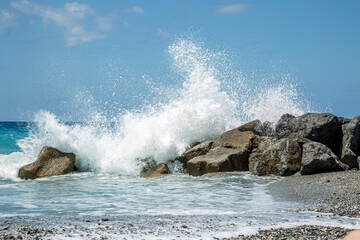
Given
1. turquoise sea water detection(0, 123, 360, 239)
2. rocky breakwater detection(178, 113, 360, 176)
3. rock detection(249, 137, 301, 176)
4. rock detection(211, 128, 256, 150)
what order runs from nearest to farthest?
turquoise sea water detection(0, 123, 360, 239), rocky breakwater detection(178, 113, 360, 176), rock detection(249, 137, 301, 176), rock detection(211, 128, 256, 150)

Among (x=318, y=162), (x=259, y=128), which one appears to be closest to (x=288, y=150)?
(x=318, y=162)

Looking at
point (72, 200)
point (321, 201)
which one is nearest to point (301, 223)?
point (321, 201)

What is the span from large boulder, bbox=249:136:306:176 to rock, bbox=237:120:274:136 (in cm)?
203

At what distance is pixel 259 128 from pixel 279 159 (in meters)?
2.52

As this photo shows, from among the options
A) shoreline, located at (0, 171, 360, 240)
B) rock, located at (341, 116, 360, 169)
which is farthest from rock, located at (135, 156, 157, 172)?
shoreline, located at (0, 171, 360, 240)

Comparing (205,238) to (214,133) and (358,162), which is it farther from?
(214,133)

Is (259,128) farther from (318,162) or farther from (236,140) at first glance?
(318,162)

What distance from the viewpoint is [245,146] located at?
10344 millimetres

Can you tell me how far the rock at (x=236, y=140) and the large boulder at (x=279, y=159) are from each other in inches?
32.7

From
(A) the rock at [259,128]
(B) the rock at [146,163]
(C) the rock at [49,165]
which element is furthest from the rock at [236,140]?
(C) the rock at [49,165]

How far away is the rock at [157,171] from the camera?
1002 centimetres

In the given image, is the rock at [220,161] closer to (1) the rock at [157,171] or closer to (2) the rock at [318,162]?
(1) the rock at [157,171]

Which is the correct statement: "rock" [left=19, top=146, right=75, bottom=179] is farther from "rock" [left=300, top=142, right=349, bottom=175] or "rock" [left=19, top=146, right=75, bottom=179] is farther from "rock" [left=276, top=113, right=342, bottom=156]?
"rock" [left=300, top=142, right=349, bottom=175]

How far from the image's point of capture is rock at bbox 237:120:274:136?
38.4 feet
